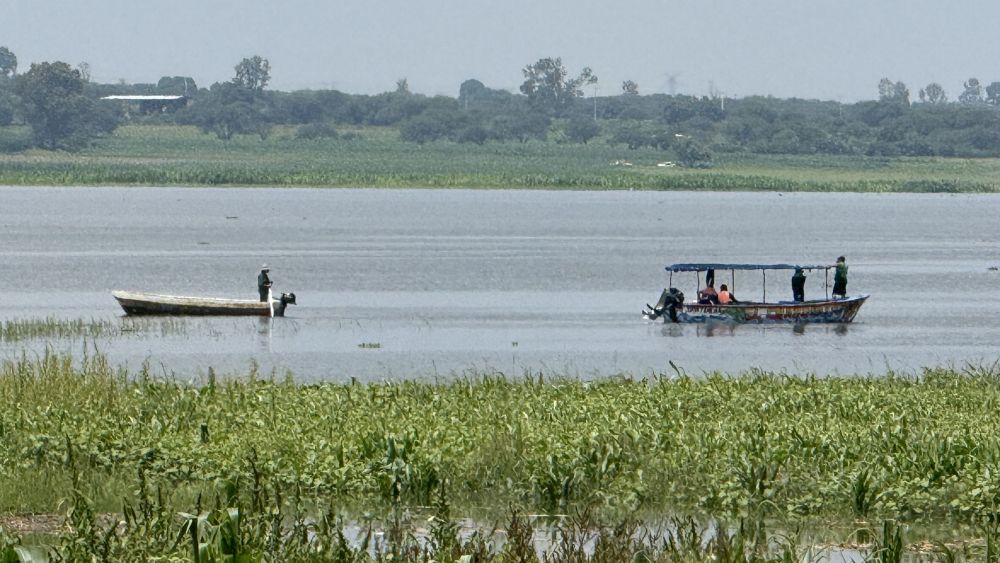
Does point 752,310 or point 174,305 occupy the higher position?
point 174,305

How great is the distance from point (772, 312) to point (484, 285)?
72.4 feet

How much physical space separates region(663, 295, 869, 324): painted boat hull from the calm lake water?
0.49 m

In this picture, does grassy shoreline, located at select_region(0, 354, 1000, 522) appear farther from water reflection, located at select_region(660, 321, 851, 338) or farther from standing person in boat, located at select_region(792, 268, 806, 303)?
standing person in boat, located at select_region(792, 268, 806, 303)

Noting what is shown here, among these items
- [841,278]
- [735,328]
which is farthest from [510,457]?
[841,278]

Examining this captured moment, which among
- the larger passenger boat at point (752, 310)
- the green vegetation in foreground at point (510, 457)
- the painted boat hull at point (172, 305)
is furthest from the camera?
the larger passenger boat at point (752, 310)

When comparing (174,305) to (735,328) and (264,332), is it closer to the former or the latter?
(264,332)

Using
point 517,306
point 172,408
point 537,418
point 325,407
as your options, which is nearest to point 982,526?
point 537,418

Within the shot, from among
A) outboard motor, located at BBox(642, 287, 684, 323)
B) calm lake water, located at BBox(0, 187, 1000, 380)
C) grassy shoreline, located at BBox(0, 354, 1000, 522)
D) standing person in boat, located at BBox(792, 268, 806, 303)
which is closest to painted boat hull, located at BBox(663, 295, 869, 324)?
outboard motor, located at BBox(642, 287, 684, 323)

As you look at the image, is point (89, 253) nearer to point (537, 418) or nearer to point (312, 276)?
point (312, 276)

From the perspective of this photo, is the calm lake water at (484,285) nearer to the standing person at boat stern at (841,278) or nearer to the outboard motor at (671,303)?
the outboard motor at (671,303)

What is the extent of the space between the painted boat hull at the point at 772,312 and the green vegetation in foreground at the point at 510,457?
30.1 meters

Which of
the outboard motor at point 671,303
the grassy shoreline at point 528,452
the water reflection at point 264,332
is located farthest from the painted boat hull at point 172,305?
the grassy shoreline at point 528,452

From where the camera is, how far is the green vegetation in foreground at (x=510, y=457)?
19.0m

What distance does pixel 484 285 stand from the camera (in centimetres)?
7438
